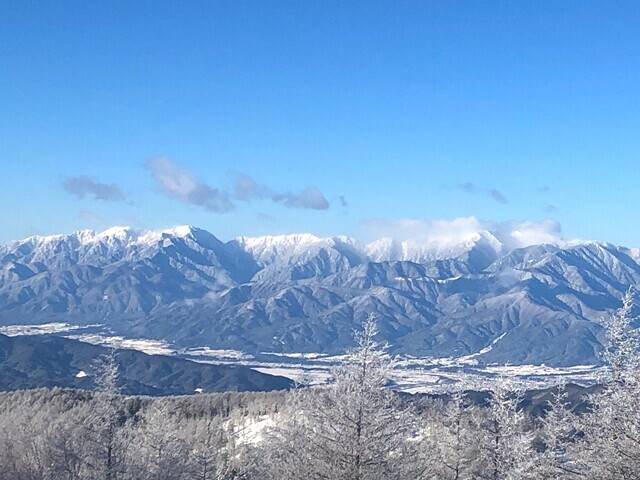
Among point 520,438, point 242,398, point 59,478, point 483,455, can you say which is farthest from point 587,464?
point 242,398

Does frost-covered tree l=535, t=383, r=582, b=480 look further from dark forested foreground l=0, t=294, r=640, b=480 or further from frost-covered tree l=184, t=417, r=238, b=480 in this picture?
frost-covered tree l=184, t=417, r=238, b=480

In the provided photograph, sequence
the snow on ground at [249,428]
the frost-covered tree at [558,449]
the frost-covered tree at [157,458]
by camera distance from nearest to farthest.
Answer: the frost-covered tree at [558,449]
the frost-covered tree at [157,458]
the snow on ground at [249,428]

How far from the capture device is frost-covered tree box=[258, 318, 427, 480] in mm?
26344

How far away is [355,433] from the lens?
26.9 m

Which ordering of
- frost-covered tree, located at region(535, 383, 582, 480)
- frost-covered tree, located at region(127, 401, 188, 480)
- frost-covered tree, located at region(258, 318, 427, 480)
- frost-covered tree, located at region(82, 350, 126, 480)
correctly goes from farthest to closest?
frost-covered tree, located at region(127, 401, 188, 480), frost-covered tree, located at region(82, 350, 126, 480), frost-covered tree, located at region(535, 383, 582, 480), frost-covered tree, located at region(258, 318, 427, 480)

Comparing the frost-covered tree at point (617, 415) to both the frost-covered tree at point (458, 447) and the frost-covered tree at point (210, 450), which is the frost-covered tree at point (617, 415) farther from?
the frost-covered tree at point (210, 450)

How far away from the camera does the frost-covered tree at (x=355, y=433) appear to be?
26.3 metres

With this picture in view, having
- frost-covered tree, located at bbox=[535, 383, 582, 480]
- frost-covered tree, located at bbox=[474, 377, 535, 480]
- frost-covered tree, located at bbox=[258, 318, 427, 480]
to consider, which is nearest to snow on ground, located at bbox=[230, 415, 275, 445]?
frost-covered tree, located at bbox=[474, 377, 535, 480]

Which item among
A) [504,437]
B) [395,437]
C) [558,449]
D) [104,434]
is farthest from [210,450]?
[395,437]

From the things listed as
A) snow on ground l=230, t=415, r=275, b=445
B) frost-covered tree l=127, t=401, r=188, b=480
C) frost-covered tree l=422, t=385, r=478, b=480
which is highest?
frost-covered tree l=422, t=385, r=478, b=480

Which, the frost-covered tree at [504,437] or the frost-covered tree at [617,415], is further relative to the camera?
the frost-covered tree at [504,437]

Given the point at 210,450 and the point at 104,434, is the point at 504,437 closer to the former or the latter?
the point at 104,434

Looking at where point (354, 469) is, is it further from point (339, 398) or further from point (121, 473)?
point (121, 473)

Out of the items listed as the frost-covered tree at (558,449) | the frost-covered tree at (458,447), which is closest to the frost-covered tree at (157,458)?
the frost-covered tree at (458,447)
